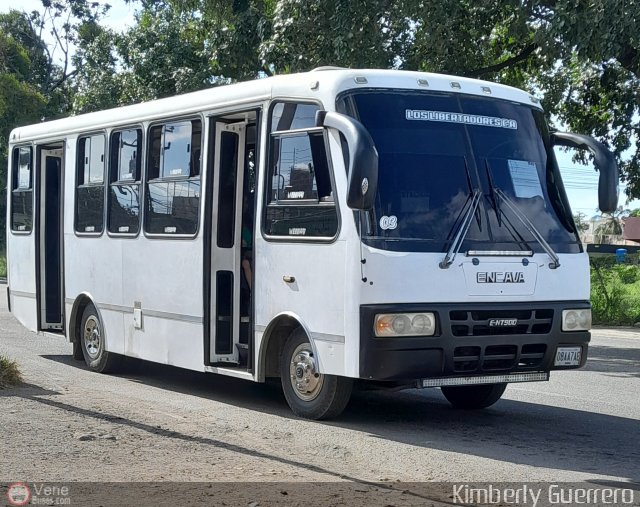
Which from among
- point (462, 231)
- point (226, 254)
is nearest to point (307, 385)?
point (226, 254)

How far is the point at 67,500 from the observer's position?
263 inches

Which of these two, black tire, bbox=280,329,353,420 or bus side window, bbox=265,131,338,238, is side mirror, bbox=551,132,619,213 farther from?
black tire, bbox=280,329,353,420

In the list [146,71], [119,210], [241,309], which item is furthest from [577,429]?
[146,71]

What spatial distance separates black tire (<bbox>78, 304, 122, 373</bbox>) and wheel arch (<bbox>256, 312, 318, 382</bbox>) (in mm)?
3547

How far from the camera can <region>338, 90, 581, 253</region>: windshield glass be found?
9.35 m

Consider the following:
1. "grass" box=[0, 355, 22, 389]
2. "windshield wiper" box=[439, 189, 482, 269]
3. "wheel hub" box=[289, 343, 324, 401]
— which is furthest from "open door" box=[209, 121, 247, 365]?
"windshield wiper" box=[439, 189, 482, 269]

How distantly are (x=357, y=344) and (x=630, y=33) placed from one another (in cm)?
859

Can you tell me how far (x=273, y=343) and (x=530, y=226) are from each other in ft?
8.40

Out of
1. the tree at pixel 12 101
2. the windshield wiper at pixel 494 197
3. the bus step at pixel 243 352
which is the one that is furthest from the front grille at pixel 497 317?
the tree at pixel 12 101

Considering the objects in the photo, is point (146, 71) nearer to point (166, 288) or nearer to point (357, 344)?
point (166, 288)

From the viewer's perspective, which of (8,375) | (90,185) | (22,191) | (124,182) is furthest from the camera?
(22,191)

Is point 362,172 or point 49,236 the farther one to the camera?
point 49,236

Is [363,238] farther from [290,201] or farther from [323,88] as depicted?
[323,88]

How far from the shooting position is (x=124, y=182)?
42.7 feet
